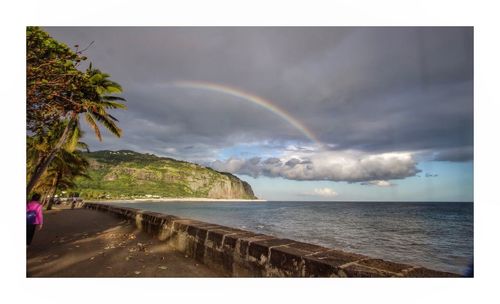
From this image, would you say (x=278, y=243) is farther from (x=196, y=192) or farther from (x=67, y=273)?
(x=196, y=192)

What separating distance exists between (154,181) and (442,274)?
533 ft

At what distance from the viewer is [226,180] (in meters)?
197

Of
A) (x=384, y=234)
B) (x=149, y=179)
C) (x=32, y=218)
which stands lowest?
(x=149, y=179)

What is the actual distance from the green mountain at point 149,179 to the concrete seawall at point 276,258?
382ft

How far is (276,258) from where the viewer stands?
3.30m

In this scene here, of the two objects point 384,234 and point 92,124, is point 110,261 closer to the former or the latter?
point 92,124

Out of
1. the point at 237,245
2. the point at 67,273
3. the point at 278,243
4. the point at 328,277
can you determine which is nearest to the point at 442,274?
the point at 328,277

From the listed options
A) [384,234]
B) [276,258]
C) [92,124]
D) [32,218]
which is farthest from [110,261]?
[384,234]

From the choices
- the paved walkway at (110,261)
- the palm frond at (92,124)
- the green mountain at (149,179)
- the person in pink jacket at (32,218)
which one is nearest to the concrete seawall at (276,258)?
the paved walkway at (110,261)

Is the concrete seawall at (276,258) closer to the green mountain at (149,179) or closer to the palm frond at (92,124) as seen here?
the palm frond at (92,124)

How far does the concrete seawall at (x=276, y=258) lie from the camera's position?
2.71 metres

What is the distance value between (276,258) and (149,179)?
162466mm

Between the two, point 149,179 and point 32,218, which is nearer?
point 32,218

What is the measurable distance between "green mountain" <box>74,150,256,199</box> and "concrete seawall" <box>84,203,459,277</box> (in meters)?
117
